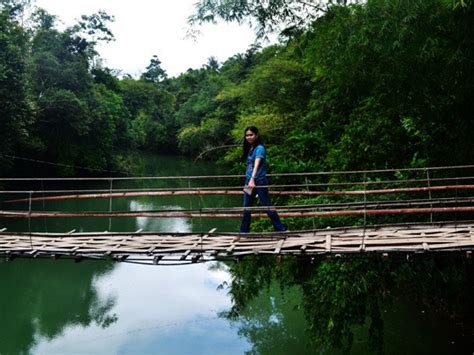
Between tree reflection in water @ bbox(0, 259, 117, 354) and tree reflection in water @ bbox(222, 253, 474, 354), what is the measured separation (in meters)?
2.19

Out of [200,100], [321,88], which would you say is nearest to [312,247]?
[321,88]

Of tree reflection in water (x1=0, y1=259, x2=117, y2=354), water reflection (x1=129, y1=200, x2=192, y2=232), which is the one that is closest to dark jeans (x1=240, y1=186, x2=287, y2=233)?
tree reflection in water (x1=0, y1=259, x2=117, y2=354)

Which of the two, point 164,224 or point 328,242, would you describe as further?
point 164,224

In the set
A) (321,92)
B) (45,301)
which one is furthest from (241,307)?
(321,92)

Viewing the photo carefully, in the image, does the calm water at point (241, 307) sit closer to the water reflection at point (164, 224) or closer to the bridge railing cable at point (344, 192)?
the bridge railing cable at point (344, 192)

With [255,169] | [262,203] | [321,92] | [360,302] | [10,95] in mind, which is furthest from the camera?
[10,95]

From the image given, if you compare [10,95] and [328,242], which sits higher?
[10,95]

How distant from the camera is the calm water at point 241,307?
15.9 ft

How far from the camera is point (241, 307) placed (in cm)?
607

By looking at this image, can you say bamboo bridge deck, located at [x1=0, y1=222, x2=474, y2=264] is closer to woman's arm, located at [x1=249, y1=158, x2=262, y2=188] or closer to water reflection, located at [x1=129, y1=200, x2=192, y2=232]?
woman's arm, located at [x1=249, y1=158, x2=262, y2=188]

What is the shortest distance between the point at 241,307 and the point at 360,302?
175cm

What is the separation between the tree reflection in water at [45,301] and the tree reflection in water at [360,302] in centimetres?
219

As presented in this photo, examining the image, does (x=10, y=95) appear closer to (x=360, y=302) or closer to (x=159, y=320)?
(x=159, y=320)

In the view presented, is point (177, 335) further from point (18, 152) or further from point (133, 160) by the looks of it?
point (133, 160)
